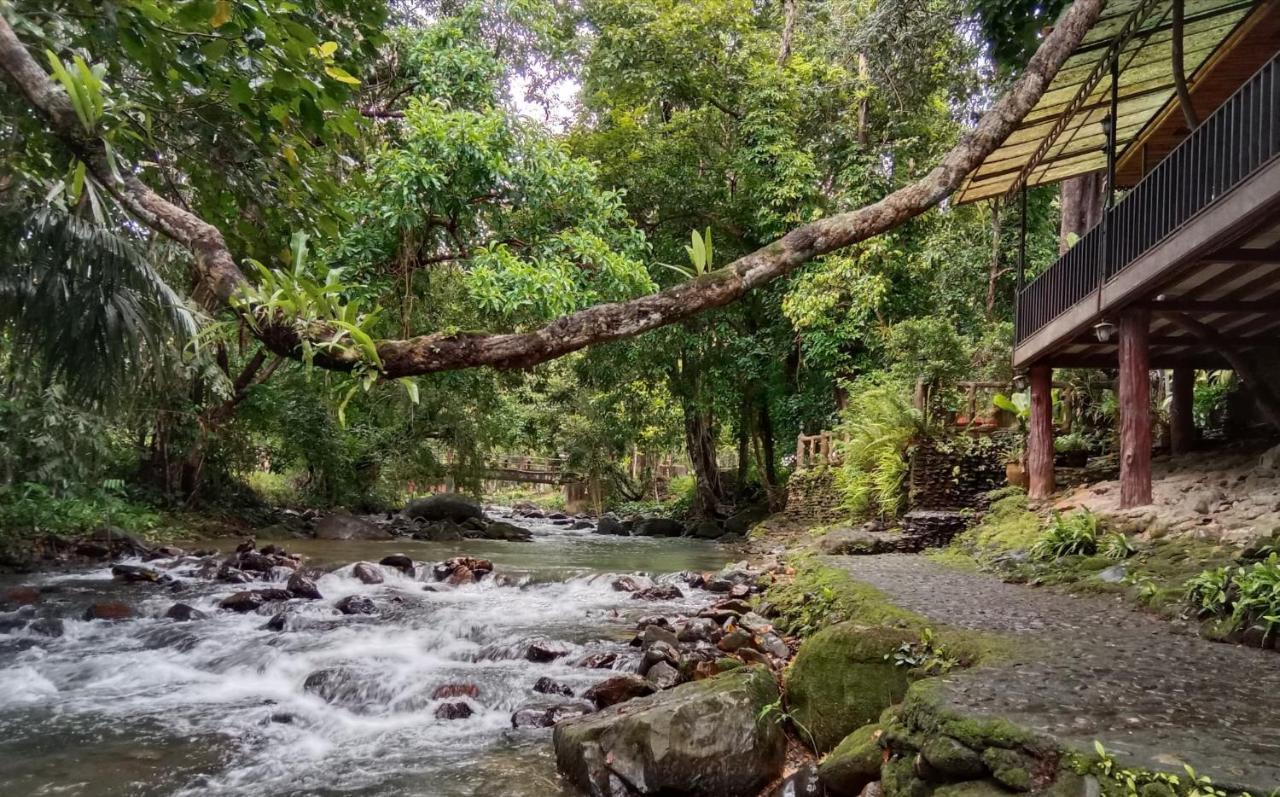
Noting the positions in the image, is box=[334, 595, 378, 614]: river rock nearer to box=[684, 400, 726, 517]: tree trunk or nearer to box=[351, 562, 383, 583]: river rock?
box=[351, 562, 383, 583]: river rock

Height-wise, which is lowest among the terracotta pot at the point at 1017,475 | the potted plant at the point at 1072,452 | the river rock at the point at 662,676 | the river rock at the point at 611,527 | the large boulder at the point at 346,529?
the river rock at the point at 611,527

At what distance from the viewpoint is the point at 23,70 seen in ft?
8.13

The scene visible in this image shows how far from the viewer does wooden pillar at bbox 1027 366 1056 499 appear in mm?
10297

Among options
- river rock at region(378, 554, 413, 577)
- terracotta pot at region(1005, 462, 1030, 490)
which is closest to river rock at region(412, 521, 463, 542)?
river rock at region(378, 554, 413, 577)

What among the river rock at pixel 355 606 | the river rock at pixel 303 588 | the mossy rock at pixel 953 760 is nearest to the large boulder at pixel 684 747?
Answer: the mossy rock at pixel 953 760

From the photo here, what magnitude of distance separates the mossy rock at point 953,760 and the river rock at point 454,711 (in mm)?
3764

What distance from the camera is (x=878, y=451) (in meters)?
13.6

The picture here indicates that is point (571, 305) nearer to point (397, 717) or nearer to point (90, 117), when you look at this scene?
point (397, 717)

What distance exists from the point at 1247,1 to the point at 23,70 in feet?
31.9

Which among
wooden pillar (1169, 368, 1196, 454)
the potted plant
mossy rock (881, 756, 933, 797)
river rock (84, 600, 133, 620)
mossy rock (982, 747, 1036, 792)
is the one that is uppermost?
wooden pillar (1169, 368, 1196, 454)

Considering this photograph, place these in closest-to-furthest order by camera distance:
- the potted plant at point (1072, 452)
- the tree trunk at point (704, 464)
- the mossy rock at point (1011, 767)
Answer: the mossy rock at point (1011, 767)
the potted plant at point (1072, 452)
the tree trunk at point (704, 464)

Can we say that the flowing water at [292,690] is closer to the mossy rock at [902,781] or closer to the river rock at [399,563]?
the river rock at [399,563]

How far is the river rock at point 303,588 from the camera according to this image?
386 inches

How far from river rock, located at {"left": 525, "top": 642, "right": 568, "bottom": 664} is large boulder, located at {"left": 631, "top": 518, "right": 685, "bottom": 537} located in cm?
1437
